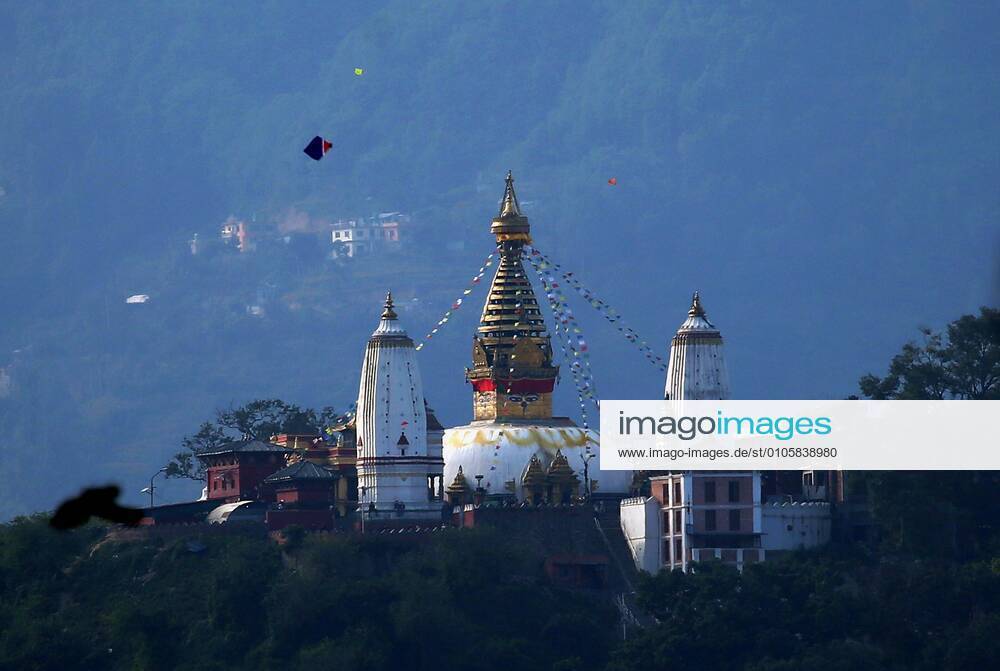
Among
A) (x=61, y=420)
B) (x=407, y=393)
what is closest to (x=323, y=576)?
(x=407, y=393)

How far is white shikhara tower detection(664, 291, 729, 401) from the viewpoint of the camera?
363 ft

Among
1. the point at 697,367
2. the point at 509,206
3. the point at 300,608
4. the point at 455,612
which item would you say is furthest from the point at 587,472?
the point at 300,608

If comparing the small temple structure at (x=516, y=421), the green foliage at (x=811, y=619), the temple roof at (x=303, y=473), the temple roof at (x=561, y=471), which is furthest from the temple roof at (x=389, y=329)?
the green foliage at (x=811, y=619)

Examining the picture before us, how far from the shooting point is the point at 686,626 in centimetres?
9925

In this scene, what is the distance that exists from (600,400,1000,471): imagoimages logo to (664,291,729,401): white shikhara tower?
148 centimetres

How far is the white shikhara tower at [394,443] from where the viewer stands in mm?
113500

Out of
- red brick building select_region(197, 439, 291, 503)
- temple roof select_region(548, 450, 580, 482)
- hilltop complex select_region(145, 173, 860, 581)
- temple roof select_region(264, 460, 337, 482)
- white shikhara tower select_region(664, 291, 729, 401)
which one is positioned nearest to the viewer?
hilltop complex select_region(145, 173, 860, 581)

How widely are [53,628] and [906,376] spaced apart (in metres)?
32.9

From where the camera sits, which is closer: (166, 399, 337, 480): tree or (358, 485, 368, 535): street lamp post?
(358, 485, 368, 535): street lamp post

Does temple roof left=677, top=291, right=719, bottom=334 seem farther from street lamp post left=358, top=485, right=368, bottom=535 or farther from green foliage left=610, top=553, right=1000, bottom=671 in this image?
street lamp post left=358, top=485, right=368, bottom=535

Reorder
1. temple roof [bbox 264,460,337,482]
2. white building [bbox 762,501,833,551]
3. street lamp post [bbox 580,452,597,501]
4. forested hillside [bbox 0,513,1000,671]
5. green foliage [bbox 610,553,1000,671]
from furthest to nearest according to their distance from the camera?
street lamp post [bbox 580,452,597,501] → temple roof [bbox 264,460,337,482] → white building [bbox 762,501,833,551] → forested hillside [bbox 0,513,1000,671] → green foliage [bbox 610,553,1000,671]

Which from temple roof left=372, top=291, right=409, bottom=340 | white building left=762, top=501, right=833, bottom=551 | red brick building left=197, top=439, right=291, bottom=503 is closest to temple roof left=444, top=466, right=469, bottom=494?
temple roof left=372, top=291, right=409, bottom=340

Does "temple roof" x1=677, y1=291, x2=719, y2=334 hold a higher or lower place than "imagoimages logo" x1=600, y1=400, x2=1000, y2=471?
higher

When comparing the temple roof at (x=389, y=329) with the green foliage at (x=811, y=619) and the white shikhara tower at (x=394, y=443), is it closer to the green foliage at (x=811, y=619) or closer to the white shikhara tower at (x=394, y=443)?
the white shikhara tower at (x=394, y=443)
